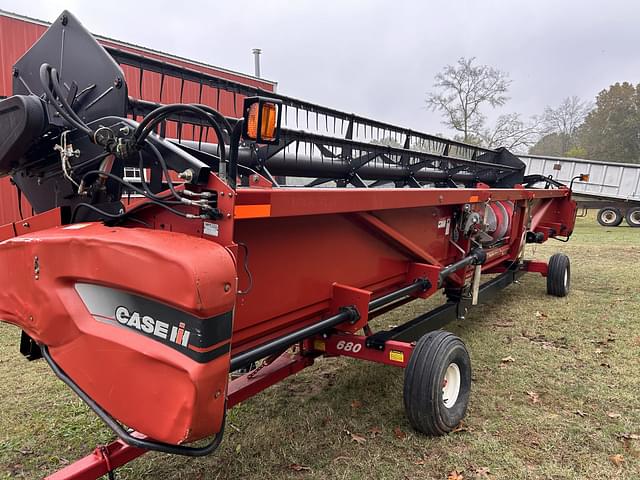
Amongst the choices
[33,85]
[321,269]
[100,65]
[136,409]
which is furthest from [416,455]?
[33,85]

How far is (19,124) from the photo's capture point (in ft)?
6.23

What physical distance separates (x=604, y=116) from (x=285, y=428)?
46750mm

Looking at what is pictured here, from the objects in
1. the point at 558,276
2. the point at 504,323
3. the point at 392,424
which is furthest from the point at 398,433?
the point at 558,276

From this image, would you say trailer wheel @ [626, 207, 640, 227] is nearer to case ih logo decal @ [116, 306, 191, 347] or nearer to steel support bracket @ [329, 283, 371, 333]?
steel support bracket @ [329, 283, 371, 333]

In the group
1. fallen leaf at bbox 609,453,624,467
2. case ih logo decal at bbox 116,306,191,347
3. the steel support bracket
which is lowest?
fallen leaf at bbox 609,453,624,467

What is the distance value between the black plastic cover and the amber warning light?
976 mm

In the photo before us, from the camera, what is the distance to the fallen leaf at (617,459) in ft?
8.03

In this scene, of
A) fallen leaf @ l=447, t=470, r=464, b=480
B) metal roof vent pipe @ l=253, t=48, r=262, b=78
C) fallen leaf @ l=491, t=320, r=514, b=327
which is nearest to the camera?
fallen leaf @ l=447, t=470, r=464, b=480

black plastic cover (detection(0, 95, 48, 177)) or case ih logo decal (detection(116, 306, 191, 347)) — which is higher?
black plastic cover (detection(0, 95, 48, 177))

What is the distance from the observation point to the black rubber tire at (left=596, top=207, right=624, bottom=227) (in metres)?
18.0

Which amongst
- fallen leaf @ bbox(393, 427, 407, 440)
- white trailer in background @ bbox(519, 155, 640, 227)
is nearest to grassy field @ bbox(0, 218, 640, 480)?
fallen leaf @ bbox(393, 427, 407, 440)

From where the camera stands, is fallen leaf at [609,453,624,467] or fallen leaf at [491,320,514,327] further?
fallen leaf at [491,320,514,327]

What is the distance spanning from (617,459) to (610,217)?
1870 centimetres

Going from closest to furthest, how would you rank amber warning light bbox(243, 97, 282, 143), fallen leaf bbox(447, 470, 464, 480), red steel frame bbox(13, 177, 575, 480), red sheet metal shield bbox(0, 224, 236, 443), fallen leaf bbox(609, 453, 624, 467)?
red sheet metal shield bbox(0, 224, 236, 443)
amber warning light bbox(243, 97, 282, 143)
red steel frame bbox(13, 177, 575, 480)
fallen leaf bbox(447, 470, 464, 480)
fallen leaf bbox(609, 453, 624, 467)
